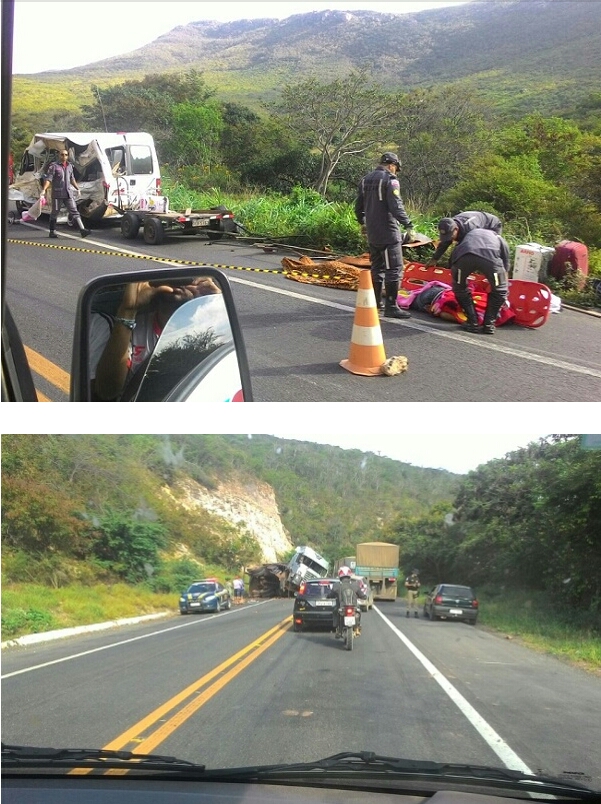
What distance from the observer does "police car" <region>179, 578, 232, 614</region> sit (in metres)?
2.02

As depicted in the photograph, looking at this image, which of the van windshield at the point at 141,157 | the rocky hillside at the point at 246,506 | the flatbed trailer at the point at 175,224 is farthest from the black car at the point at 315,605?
the van windshield at the point at 141,157

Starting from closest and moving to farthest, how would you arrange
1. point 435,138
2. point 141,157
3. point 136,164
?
point 435,138
point 141,157
point 136,164

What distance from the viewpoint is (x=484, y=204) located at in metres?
7.96

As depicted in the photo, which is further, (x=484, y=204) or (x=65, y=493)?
(x=484, y=204)

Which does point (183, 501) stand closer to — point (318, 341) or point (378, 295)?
point (318, 341)

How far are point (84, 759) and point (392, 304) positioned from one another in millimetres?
4928

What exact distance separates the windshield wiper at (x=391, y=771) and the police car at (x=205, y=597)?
369 millimetres

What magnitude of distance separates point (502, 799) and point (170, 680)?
2.65ft

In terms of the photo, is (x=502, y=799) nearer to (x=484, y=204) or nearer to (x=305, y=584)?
(x=305, y=584)

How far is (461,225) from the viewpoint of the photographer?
238 inches

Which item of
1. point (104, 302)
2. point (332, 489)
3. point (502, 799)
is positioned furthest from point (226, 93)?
point (502, 799)

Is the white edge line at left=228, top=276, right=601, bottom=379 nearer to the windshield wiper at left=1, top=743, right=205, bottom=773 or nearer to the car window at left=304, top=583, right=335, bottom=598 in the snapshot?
the car window at left=304, top=583, right=335, bottom=598

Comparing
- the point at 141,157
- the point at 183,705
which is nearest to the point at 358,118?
the point at 141,157

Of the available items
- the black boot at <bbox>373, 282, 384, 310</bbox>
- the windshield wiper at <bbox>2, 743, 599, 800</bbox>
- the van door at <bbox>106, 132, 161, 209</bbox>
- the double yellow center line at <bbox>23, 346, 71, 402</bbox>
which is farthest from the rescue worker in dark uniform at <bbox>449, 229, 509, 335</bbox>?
the windshield wiper at <bbox>2, 743, 599, 800</bbox>
